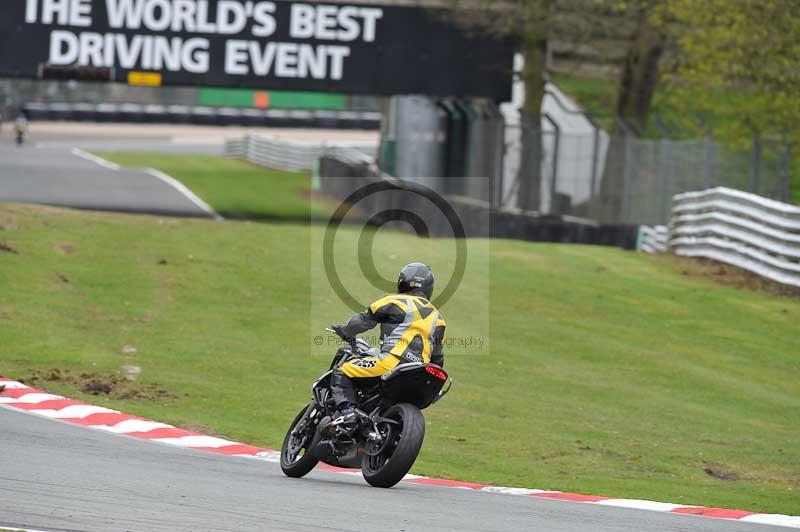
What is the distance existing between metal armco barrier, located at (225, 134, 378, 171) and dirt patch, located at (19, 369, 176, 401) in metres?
39.2

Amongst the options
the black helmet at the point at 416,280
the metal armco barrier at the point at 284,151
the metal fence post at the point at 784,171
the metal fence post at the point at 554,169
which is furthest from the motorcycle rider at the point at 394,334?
the metal armco barrier at the point at 284,151

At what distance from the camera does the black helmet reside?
9.84 m

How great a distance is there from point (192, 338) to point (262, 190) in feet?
98.7

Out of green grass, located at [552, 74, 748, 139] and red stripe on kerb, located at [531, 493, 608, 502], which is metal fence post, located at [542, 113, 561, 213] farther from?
red stripe on kerb, located at [531, 493, 608, 502]

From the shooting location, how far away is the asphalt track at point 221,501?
7562 millimetres

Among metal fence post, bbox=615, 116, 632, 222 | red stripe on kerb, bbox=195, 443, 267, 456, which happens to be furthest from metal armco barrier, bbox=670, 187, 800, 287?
red stripe on kerb, bbox=195, 443, 267, 456

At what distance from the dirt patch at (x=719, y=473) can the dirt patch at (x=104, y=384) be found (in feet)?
17.2

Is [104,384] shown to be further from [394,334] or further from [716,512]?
[716,512]

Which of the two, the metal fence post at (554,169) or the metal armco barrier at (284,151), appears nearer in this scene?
the metal fence post at (554,169)

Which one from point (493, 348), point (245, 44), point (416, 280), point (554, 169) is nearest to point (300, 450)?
point (416, 280)

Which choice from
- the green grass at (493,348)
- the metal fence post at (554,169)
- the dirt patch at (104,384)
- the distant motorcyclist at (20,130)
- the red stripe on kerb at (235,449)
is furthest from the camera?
the distant motorcyclist at (20,130)

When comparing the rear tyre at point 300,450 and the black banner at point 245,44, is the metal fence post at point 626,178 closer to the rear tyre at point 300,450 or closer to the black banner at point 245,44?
the black banner at point 245,44

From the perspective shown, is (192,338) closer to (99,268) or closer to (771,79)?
(99,268)

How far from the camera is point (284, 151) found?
57906 mm
